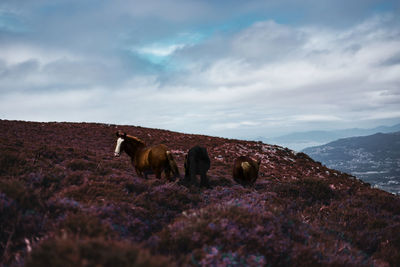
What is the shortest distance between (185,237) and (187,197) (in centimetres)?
340

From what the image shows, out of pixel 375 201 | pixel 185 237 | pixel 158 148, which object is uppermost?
pixel 158 148

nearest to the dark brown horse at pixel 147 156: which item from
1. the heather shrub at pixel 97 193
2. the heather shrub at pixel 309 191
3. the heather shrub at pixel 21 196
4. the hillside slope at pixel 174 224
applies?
the hillside slope at pixel 174 224

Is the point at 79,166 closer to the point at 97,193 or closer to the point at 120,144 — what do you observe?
the point at 120,144

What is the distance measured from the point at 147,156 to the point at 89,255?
19.1 feet

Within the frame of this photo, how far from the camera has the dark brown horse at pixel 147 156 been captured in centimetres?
855

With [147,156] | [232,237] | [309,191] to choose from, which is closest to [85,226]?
[232,237]

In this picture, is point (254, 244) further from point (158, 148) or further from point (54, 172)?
point (54, 172)

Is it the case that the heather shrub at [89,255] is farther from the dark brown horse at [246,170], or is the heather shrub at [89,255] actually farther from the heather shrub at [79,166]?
the dark brown horse at [246,170]

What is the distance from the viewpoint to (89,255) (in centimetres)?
291

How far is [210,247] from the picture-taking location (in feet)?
13.3

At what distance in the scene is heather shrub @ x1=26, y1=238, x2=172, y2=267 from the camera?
272cm

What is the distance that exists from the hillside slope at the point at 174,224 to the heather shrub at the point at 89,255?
0.01 meters

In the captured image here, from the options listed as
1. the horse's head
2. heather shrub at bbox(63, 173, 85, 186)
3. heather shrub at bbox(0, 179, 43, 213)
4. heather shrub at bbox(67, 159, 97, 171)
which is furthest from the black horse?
heather shrub at bbox(0, 179, 43, 213)

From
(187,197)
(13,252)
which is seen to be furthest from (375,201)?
(13,252)
